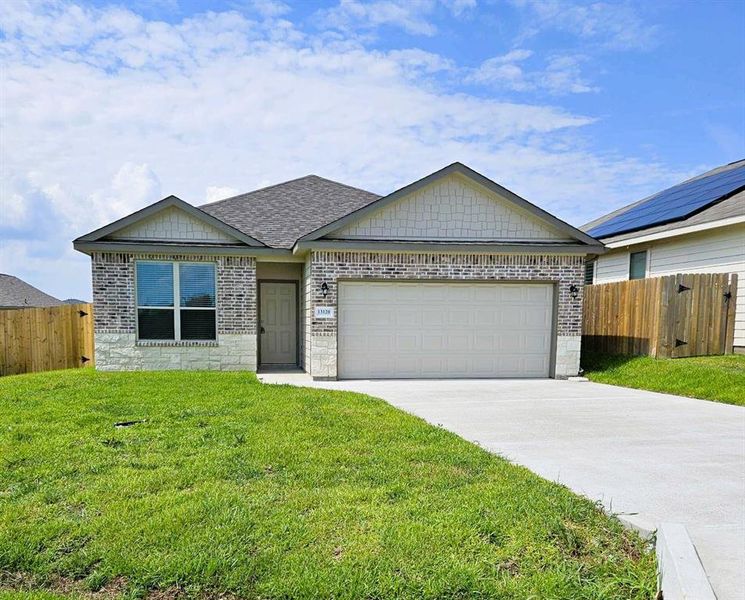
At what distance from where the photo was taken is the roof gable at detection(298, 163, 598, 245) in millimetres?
9992

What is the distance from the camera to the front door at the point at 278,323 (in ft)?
39.0

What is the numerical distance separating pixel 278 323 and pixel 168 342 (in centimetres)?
277

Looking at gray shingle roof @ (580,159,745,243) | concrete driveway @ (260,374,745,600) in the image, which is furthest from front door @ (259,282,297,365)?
gray shingle roof @ (580,159,745,243)

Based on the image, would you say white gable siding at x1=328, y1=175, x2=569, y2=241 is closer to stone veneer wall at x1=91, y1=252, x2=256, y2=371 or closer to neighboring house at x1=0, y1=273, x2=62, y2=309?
stone veneer wall at x1=91, y1=252, x2=256, y2=371

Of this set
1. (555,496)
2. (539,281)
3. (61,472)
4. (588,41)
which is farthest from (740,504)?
(588,41)

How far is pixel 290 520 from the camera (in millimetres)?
3184

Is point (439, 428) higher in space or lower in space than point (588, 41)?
lower

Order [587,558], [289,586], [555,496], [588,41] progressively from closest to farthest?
[289,586], [587,558], [555,496], [588,41]

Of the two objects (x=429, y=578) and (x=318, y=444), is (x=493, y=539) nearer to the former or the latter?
(x=429, y=578)

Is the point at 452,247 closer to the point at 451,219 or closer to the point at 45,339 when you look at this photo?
the point at 451,219

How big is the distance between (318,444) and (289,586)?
7.72 ft

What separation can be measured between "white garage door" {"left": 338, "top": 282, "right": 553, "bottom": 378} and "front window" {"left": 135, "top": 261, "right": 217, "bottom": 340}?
304cm

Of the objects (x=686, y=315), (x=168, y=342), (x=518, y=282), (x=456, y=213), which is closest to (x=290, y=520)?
(x=168, y=342)

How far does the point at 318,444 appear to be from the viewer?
4.87 meters
